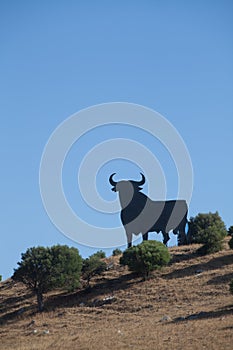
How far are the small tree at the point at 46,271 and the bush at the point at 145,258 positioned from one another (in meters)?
3.45

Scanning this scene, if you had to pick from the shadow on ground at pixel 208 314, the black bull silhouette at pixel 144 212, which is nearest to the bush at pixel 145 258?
the black bull silhouette at pixel 144 212

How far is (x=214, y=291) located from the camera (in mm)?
39344

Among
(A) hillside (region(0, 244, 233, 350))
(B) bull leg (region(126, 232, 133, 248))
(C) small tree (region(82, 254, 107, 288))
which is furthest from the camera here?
(B) bull leg (region(126, 232, 133, 248))

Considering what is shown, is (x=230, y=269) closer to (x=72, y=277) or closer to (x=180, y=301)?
(x=180, y=301)

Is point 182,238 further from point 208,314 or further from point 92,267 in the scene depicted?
point 208,314

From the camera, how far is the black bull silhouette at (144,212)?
162ft

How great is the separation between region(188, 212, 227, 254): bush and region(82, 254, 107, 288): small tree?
23.5 feet

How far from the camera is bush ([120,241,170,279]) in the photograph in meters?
44.7

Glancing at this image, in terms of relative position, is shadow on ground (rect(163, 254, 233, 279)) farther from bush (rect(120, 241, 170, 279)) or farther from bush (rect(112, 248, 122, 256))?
bush (rect(112, 248, 122, 256))

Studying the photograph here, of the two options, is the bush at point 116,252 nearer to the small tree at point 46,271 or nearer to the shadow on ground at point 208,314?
the small tree at point 46,271

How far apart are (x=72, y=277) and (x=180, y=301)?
874 cm

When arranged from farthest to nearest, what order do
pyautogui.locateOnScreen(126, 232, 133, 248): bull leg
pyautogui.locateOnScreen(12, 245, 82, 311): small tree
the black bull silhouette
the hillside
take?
the black bull silhouette < pyautogui.locateOnScreen(126, 232, 133, 248): bull leg < pyautogui.locateOnScreen(12, 245, 82, 311): small tree < the hillside

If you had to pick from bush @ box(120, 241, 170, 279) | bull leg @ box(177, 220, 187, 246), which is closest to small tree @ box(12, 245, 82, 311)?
bush @ box(120, 241, 170, 279)

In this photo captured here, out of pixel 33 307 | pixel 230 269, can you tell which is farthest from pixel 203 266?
pixel 33 307
